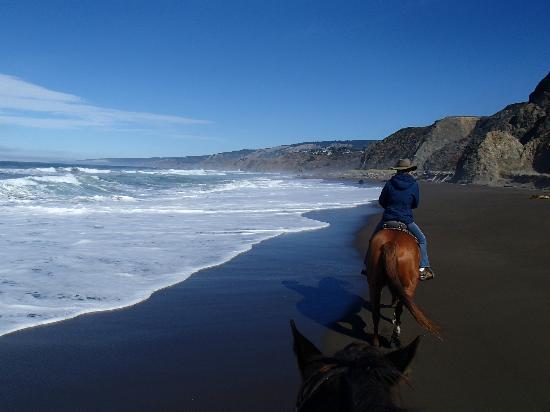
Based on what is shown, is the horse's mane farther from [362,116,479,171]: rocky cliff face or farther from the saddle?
[362,116,479,171]: rocky cliff face

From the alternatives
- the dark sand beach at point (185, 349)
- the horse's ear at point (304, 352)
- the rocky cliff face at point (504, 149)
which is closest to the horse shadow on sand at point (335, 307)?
the dark sand beach at point (185, 349)

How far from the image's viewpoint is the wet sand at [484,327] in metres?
3.71

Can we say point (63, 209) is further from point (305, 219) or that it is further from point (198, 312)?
point (198, 312)

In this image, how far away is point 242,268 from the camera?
7.85 meters

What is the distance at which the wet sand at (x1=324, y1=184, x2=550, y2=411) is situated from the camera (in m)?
3.71

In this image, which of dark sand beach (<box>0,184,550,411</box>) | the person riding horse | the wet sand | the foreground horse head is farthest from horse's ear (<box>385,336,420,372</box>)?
the person riding horse

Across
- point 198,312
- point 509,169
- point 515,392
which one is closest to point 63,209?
point 198,312

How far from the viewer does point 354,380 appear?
139cm

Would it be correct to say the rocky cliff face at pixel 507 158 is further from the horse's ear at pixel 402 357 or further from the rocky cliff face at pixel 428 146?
the horse's ear at pixel 402 357

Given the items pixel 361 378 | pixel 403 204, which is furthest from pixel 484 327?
pixel 361 378

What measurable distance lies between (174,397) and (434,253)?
6739 mm

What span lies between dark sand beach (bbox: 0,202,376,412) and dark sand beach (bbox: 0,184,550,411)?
0.04ft

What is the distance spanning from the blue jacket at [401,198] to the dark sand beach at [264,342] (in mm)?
1214

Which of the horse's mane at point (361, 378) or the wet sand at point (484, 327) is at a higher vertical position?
the horse's mane at point (361, 378)
